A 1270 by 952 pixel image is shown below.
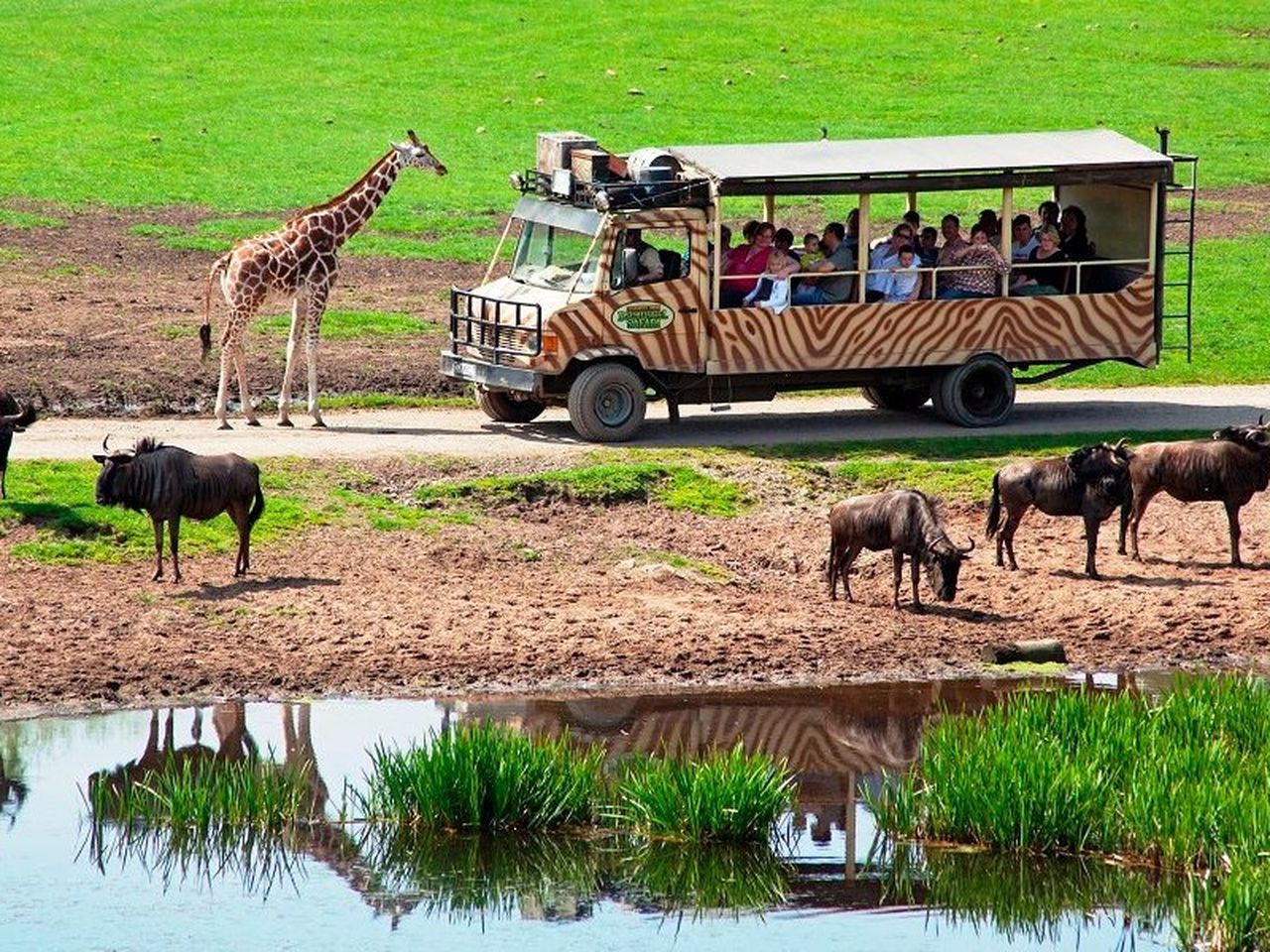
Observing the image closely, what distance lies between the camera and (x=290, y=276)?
87.0 ft

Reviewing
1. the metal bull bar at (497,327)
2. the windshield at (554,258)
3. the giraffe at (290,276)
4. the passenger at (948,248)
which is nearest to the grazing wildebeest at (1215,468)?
the passenger at (948,248)

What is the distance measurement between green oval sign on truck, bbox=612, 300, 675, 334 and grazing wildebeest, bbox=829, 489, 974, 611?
514cm

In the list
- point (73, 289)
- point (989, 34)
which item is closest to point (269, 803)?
point (73, 289)

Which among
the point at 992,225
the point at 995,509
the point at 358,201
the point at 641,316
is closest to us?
the point at 995,509

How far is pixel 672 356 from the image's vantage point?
2580cm

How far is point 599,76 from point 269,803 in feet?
111

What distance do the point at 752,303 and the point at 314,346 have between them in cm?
459

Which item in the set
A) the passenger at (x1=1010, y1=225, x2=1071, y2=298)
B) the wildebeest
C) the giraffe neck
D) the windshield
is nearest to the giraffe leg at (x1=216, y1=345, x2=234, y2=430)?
the giraffe neck

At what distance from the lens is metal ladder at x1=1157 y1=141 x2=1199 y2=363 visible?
2731 cm

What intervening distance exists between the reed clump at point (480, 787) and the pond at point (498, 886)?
15cm

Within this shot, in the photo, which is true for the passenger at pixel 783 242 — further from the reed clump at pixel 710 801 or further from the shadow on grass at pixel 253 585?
the reed clump at pixel 710 801

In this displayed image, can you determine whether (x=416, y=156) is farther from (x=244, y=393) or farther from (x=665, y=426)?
(x=665, y=426)

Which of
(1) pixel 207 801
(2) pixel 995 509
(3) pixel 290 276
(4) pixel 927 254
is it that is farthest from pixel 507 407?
A: (1) pixel 207 801

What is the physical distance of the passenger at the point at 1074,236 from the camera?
27.2 m
